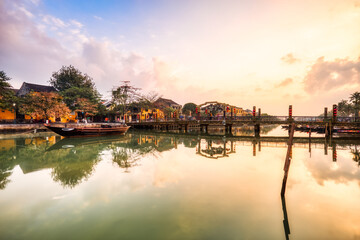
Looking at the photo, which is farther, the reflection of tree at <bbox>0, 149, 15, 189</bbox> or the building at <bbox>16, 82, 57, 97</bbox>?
the building at <bbox>16, 82, 57, 97</bbox>

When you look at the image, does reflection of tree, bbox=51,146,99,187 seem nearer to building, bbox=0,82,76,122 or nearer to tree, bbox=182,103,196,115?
building, bbox=0,82,76,122

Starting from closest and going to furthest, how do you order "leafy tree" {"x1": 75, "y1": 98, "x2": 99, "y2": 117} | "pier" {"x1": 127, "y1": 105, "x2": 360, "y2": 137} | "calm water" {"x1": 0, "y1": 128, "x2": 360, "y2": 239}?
1. "calm water" {"x1": 0, "y1": 128, "x2": 360, "y2": 239}
2. "pier" {"x1": 127, "y1": 105, "x2": 360, "y2": 137}
3. "leafy tree" {"x1": 75, "y1": 98, "x2": 99, "y2": 117}

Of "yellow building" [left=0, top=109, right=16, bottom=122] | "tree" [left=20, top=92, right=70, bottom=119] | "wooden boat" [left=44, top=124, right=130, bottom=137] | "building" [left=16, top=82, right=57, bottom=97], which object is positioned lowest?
"wooden boat" [left=44, top=124, right=130, bottom=137]

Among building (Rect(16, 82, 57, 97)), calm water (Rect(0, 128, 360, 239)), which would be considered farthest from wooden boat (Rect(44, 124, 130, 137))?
building (Rect(16, 82, 57, 97))

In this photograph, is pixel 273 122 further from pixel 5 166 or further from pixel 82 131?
pixel 5 166

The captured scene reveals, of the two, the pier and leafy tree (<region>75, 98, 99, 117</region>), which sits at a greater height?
leafy tree (<region>75, 98, 99, 117</region>)

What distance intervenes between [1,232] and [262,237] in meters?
6.27

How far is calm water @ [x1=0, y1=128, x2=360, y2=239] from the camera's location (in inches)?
160

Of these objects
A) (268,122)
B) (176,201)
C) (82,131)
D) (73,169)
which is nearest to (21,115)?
(82,131)

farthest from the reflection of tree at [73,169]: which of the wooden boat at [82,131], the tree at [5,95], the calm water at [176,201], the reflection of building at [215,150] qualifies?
the tree at [5,95]

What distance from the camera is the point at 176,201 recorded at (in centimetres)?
553

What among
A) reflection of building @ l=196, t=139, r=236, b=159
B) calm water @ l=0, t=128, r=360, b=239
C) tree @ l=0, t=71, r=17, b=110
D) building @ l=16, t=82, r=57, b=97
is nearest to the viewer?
calm water @ l=0, t=128, r=360, b=239

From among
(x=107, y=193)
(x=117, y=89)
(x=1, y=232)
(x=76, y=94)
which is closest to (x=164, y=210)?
(x=107, y=193)

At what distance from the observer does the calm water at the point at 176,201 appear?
13.3ft
